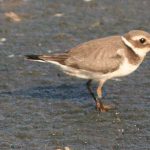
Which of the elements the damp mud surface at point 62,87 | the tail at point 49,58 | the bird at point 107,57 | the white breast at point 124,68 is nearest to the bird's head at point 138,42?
the bird at point 107,57

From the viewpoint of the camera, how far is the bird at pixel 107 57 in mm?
7051

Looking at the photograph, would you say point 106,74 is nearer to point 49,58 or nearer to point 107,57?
point 107,57

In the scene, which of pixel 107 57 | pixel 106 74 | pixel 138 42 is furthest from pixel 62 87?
pixel 138 42

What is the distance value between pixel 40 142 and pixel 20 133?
434 millimetres

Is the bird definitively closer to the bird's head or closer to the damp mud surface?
the bird's head

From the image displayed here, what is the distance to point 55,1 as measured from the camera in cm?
1306

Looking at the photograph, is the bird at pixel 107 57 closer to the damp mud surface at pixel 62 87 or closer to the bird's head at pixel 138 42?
the bird's head at pixel 138 42

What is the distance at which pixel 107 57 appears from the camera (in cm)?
714

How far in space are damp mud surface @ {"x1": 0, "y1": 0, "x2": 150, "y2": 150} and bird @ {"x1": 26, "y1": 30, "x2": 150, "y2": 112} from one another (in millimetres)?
648

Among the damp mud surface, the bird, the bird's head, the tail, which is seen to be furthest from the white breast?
the tail

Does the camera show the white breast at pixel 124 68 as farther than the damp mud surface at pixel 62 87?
Yes

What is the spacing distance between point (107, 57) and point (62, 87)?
1.50 m

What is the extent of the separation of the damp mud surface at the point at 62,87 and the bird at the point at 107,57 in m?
0.65

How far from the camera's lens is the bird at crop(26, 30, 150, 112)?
278 inches
